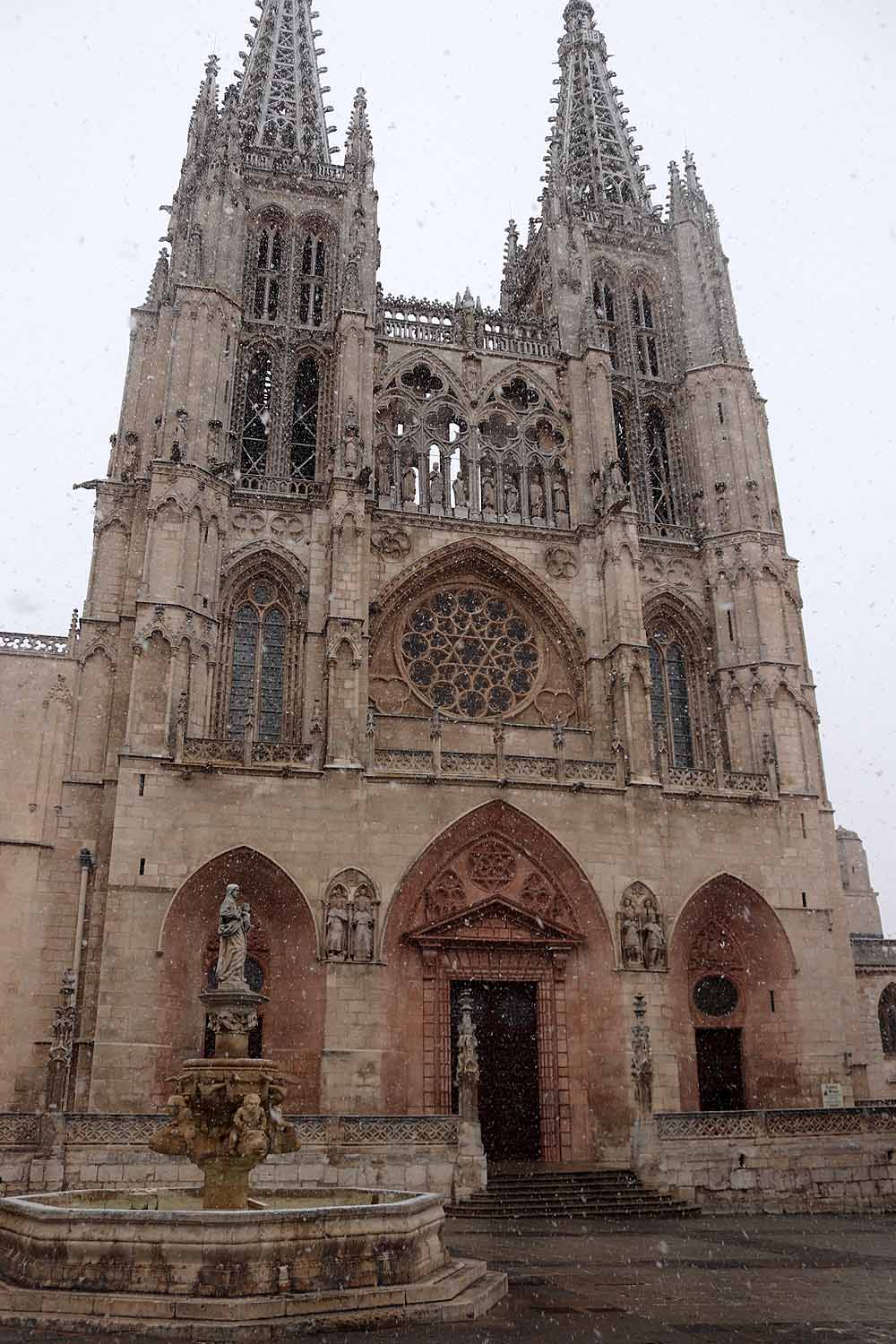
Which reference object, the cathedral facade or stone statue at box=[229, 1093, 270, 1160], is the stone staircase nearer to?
the cathedral facade

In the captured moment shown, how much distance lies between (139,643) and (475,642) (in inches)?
298

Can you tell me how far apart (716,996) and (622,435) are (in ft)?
46.8

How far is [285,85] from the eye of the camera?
3406 cm

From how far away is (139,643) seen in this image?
2084 cm

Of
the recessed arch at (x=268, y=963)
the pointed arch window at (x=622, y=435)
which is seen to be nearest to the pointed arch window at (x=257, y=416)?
the pointed arch window at (x=622, y=435)

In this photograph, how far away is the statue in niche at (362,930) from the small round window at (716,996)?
285 inches

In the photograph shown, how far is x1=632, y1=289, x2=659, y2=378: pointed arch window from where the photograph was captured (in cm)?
2966

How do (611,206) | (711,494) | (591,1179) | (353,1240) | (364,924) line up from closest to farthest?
1. (353,1240)
2. (591,1179)
3. (364,924)
4. (711,494)
5. (611,206)

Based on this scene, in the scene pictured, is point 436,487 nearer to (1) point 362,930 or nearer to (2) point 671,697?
(2) point 671,697

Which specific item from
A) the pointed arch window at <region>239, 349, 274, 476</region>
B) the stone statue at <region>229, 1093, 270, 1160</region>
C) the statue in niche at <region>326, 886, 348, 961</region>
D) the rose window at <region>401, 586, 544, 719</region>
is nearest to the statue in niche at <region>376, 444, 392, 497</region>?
the pointed arch window at <region>239, 349, 274, 476</region>

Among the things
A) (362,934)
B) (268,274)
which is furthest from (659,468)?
(362,934)

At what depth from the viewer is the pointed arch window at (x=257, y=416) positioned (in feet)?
83.1

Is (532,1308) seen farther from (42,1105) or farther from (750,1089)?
(750,1089)

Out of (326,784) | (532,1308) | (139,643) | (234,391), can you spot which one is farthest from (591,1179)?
(234,391)
